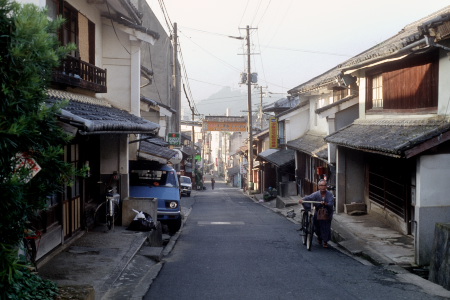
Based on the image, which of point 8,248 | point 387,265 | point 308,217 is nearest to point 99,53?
point 308,217

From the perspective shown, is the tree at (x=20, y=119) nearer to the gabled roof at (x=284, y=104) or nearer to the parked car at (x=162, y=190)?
the parked car at (x=162, y=190)

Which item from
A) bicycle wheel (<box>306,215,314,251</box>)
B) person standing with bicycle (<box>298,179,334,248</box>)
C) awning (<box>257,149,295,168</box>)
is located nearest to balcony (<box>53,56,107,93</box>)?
person standing with bicycle (<box>298,179,334,248</box>)

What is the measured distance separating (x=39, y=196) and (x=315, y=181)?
22514 millimetres

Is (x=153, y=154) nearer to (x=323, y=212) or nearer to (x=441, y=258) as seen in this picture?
(x=323, y=212)

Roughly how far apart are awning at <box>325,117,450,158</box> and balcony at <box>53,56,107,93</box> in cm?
713

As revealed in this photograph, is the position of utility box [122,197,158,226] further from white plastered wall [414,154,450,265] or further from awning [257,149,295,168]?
awning [257,149,295,168]

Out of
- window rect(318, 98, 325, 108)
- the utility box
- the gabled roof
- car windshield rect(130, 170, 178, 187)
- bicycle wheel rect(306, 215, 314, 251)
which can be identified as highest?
the gabled roof

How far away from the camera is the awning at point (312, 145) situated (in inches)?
882

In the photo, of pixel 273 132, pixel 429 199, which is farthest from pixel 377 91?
pixel 273 132

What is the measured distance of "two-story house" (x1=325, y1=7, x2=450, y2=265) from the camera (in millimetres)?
10695

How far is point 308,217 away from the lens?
517 inches

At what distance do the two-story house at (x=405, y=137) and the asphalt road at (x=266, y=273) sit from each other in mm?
2070

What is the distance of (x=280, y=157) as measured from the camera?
3428 centimetres

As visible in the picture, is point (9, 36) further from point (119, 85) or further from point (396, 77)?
point (396, 77)
